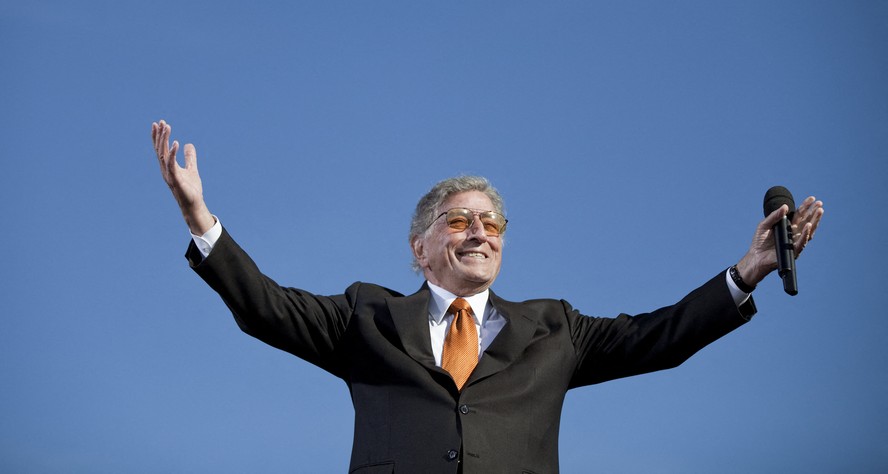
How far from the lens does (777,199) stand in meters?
4.84

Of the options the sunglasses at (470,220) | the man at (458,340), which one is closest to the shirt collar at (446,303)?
the man at (458,340)

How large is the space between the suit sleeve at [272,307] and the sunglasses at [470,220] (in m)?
0.75

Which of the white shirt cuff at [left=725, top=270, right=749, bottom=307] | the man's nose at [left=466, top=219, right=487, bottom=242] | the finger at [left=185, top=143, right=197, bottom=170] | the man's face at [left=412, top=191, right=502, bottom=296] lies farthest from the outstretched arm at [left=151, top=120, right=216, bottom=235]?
the white shirt cuff at [left=725, top=270, right=749, bottom=307]

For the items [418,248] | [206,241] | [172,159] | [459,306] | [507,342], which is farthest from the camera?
[418,248]

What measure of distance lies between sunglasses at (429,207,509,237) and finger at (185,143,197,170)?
1.54 metres

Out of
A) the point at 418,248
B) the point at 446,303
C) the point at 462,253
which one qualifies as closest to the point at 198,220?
the point at 446,303

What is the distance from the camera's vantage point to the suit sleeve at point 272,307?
468 cm

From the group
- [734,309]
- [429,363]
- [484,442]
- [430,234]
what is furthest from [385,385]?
[734,309]

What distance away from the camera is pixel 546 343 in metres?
5.16

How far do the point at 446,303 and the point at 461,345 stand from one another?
1.21ft

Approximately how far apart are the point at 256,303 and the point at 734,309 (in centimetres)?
218

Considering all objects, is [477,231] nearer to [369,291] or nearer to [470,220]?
[470,220]

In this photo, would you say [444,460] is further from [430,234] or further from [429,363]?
[430,234]

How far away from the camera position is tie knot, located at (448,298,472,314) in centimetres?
530
